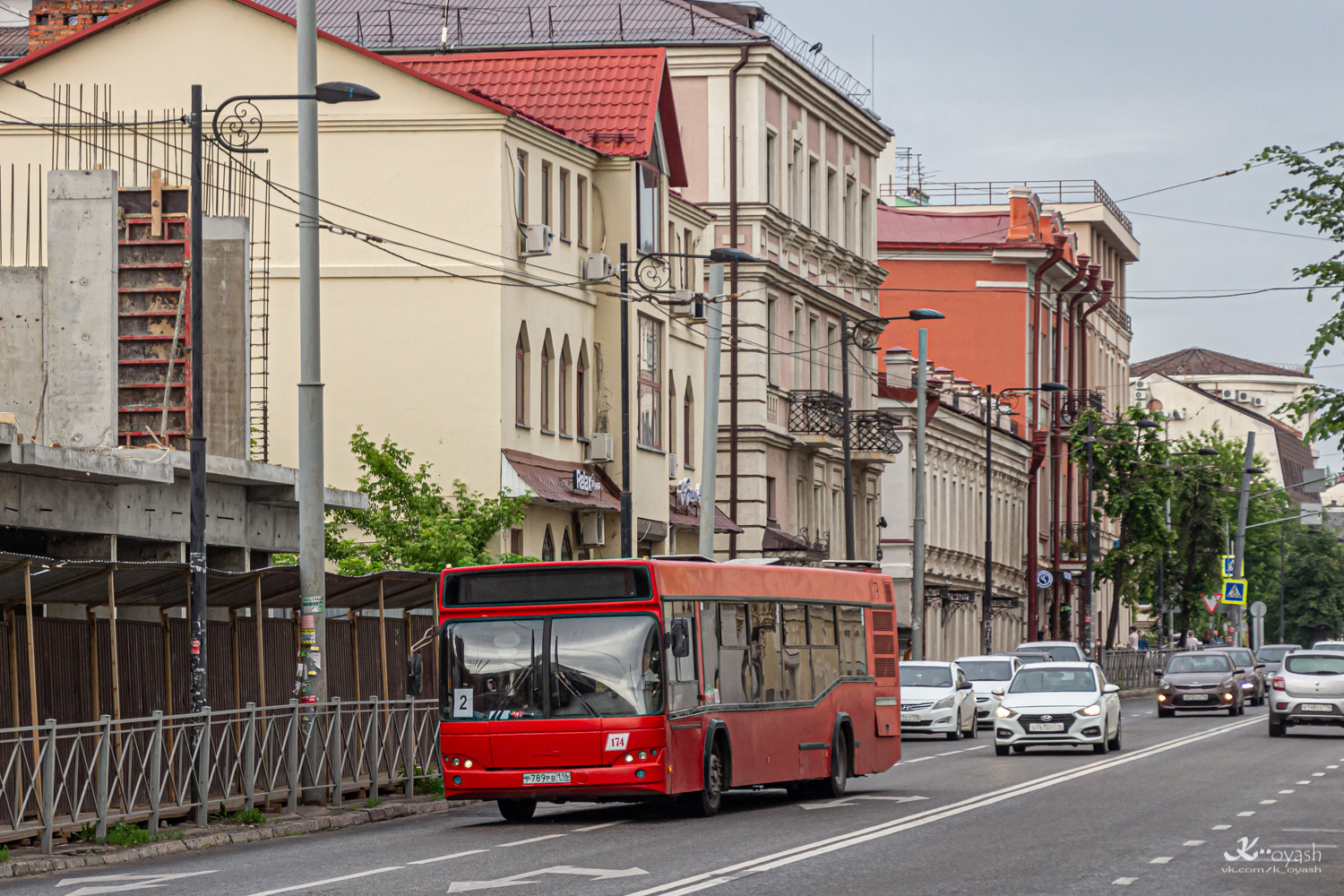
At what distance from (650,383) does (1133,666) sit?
33.4m

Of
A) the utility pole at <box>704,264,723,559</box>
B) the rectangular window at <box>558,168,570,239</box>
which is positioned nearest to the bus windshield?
the utility pole at <box>704,264,723,559</box>

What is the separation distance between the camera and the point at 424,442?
40750 mm

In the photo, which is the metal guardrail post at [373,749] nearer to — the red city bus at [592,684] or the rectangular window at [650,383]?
the red city bus at [592,684]

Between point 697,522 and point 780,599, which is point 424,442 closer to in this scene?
point 697,522

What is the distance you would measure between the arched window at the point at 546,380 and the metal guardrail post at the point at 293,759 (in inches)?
774

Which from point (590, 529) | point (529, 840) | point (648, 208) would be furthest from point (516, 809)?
point (648, 208)

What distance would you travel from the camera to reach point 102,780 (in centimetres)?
1970

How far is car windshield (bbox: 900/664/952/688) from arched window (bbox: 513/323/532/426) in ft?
27.4

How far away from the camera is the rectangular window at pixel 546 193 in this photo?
140 ft

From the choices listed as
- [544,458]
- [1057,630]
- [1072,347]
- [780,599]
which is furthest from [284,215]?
[1072,347]

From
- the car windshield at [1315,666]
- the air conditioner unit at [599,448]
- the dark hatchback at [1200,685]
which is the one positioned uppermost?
the air conditioner unit at [599,448]

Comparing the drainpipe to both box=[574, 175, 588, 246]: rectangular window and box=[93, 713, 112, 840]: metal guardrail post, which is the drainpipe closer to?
box=[574, 175, 588, 246]: rectangular window

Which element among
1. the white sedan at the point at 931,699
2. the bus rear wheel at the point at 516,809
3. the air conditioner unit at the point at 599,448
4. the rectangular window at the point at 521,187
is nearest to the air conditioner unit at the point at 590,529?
the air conditioner unit at the point at 599,448

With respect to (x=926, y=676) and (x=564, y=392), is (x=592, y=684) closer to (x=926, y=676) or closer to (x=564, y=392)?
(x=926, y=676)
